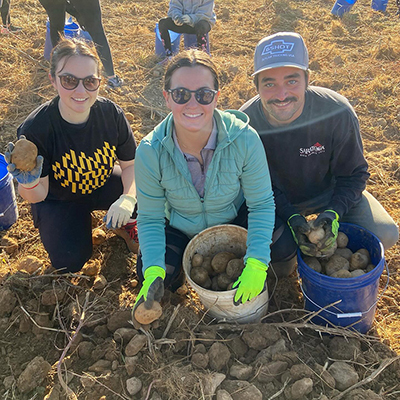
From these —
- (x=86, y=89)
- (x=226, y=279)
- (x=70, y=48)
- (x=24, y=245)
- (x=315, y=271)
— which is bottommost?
(x=24, y=245)

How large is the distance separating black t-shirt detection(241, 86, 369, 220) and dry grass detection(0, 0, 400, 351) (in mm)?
711

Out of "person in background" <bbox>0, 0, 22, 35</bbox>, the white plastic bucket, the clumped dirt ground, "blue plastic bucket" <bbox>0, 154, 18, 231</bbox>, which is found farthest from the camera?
"person in background" <bbox>0, 0, 22, 35</bbox>

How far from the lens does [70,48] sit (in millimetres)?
2217

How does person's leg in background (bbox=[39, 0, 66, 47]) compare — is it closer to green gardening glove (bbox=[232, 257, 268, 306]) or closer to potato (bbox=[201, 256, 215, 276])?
potato (bbox=[201, 256, 215, 276])

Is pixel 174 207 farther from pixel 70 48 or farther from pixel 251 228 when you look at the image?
pixel 70 48

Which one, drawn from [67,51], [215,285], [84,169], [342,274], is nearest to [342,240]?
[342,274]

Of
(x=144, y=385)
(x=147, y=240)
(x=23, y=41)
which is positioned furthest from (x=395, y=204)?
(x=23, y=41)

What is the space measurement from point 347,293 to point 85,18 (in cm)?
388

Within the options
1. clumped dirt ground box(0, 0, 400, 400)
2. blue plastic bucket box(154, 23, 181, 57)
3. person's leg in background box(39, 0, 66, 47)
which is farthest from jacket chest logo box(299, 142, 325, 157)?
blue plastic bucket box(154, 23, 181, 57)

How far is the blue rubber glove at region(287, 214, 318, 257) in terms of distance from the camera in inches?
84.5

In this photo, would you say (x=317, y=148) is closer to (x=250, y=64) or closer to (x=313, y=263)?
(x=313, y=263)

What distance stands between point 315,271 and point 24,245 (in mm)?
2046

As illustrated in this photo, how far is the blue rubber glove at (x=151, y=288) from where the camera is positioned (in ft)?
6.32

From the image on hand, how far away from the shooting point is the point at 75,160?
2469 millimetres
